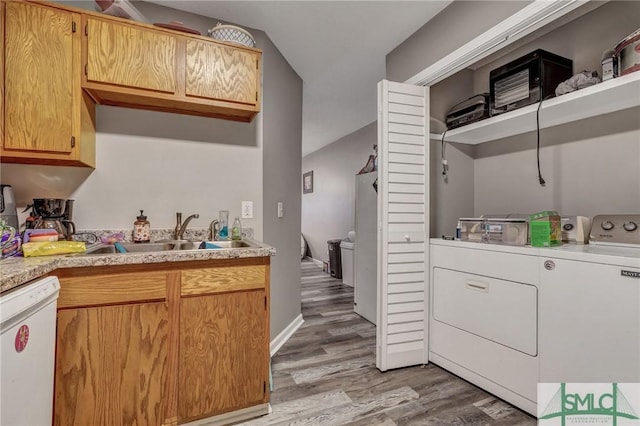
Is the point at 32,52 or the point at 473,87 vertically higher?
the point at 473,87

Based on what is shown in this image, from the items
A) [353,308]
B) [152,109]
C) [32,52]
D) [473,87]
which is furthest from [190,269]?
[473,87]

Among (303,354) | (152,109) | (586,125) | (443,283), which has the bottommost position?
(303,354)

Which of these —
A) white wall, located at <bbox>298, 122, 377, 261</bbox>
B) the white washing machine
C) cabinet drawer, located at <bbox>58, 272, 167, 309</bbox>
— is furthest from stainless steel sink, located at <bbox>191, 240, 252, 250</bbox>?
white wall, located at <bbox>298, 122, 377, 261</bbox>

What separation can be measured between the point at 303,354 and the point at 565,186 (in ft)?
7.32

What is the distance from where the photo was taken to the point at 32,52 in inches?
57.4

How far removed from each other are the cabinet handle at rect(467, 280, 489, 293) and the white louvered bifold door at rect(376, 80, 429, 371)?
32 centimetres

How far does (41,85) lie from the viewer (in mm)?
1477

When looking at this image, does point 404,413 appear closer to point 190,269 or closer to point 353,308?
point 190,269

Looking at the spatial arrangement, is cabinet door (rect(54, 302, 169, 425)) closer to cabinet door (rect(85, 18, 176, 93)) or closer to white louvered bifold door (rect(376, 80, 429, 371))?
cabinet door (rect(85, 18, 176, 93))

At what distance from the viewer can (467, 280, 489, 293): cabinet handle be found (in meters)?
1.76

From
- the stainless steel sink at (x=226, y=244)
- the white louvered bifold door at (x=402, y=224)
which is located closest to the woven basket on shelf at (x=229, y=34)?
the white louvered bifold door at (x=402, y=224)

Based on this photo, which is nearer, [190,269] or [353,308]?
[190,269]

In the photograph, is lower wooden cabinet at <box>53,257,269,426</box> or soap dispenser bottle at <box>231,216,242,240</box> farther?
soap dispenser bottle at <box>231,216,242,240</box>

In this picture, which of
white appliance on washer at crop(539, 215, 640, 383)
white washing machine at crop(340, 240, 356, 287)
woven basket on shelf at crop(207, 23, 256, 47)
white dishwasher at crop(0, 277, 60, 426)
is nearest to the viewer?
white dishwasher at crop(0, 277, 60, 426)
